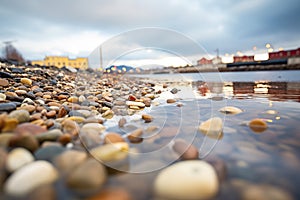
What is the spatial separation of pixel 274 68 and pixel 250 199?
2579 cm

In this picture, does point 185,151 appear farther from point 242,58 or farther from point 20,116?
point 242,58

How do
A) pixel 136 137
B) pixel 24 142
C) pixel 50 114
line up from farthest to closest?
pixel 50 114 → pixel 136 137 → pixel 24 142

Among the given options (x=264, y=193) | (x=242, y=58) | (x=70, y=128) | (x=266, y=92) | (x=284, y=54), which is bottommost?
(x=264, y=193)

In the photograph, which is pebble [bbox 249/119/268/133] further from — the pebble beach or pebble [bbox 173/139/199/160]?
pebble [bbox 173/139/199/160]

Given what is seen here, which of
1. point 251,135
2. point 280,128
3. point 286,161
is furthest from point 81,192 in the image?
point 280,128

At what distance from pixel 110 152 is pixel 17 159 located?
363mm

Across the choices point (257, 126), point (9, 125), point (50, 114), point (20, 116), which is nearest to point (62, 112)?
point (50, 114)

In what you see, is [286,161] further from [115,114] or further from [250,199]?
[115,114]

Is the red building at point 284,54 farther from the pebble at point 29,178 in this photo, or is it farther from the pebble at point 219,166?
the pebble at point 29,178

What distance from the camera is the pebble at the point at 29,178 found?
1.89 feet

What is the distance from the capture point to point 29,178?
604 millimetres

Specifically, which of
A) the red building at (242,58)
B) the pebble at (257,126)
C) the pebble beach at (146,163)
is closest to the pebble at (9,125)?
the pebble beach at (146,163)

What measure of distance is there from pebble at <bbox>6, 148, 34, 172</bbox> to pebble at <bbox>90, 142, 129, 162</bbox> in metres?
0.25

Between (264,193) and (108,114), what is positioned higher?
(108,114)
